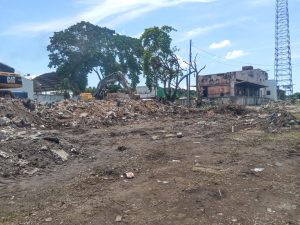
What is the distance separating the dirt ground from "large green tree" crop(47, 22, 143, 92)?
130ft

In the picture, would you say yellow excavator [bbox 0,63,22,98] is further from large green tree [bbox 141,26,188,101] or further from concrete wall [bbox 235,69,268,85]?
concrete wall [bbox 235,69,268,85]

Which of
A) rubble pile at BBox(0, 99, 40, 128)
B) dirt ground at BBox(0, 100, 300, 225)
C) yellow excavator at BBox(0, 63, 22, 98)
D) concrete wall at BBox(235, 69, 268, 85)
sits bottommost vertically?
dirt ground at BBox(0, 100, 300, 225)

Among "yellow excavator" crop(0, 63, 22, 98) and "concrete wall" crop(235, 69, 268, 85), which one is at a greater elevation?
"concrete wall" crop(235, 69, 268, 85)

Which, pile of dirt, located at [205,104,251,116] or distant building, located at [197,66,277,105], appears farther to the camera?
distant building, located at [197,66,277,105]

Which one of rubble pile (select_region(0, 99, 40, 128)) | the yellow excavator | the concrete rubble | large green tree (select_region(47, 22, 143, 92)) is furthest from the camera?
large green tree (select_region(47, 22, 143, 92))

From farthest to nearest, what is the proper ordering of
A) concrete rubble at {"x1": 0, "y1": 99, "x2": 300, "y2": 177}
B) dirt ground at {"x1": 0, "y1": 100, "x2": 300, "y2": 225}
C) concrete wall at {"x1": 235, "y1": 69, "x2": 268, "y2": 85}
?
concrete wall at {"x1": 235, "y1": 69, "x2": 268, "y2": 85} → concrete rubble at {"x1": 0, "y1": 99, "x2": 300, "y2": 177} → dirt ground at {"x1": 0, "y1": 100, "x2": 300, "y2": 225}

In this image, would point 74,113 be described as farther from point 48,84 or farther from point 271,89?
point 271,89

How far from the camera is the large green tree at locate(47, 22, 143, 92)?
164 feet

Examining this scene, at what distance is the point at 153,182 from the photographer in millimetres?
7070

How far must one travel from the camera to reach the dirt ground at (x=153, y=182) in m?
5.66

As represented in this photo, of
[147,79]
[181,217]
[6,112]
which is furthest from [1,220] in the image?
[147,79]

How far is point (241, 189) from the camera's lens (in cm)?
663

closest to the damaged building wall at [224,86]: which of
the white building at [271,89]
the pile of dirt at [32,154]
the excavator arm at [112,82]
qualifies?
the white building at [271,89]

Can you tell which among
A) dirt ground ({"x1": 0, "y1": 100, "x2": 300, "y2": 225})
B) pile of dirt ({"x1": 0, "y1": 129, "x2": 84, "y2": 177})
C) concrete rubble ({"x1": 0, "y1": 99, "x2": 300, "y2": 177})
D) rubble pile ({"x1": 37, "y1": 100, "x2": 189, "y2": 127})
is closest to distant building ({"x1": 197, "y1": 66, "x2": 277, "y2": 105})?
rubble pile ({"x1": 37, "y1": 100, "x2": 189, "y2": 127})
